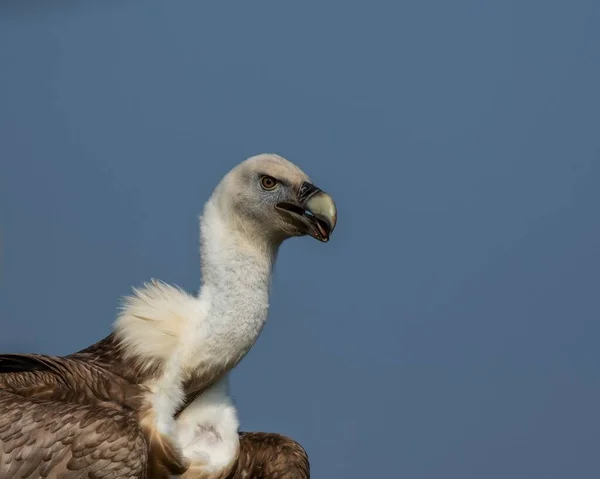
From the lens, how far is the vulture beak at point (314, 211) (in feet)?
39.2

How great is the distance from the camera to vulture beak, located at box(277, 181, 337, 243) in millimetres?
11938

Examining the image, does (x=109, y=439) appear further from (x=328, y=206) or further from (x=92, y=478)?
(x=328, y=206)

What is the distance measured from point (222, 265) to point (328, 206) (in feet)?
2.28

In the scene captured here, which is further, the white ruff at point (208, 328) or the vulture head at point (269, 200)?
the vulture head at point (269, 200)

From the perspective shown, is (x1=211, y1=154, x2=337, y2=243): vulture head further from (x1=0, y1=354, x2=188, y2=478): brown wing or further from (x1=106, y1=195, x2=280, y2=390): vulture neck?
(x1=0, y1=354, x2=188, y2=478): brown wing

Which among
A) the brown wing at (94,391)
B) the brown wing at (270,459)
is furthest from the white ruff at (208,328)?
the brown wing at (270,459)

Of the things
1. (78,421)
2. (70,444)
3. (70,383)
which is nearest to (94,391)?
(70,383)

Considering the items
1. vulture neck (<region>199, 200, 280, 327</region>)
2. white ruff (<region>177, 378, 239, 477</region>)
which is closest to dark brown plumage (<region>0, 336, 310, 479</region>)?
white ruff (<region>177, 378, 239, 477</region>)

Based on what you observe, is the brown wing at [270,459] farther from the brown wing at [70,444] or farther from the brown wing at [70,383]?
the brown wing at [70,444]

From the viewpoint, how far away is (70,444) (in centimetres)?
1134

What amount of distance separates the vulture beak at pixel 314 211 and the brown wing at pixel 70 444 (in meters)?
1.53

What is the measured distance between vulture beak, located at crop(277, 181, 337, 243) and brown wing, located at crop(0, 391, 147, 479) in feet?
5.02

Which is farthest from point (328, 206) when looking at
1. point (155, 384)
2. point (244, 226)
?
point (155, 384)

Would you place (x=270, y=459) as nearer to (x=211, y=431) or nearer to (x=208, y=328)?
(x=211, y=431)
